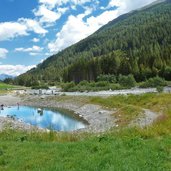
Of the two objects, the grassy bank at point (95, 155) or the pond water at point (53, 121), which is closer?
the grassy bank at point (95, 155)

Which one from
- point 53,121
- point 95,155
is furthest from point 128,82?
point 95,155

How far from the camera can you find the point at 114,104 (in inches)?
2477

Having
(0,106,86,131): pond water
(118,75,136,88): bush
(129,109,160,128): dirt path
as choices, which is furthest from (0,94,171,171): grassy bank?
(118,75,136,88): bush

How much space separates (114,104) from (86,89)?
63747 millimetres

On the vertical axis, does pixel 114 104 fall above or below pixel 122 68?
below

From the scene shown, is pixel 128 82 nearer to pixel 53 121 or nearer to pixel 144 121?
pixel 53 121

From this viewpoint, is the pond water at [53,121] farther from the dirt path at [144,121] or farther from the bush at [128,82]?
the bush at [128,82]

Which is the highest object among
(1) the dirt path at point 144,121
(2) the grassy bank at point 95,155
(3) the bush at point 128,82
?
(3) the bush at point 128,82

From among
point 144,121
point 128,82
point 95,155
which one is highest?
point 128,82

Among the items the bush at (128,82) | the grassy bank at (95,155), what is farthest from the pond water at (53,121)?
the bush at (128,82)

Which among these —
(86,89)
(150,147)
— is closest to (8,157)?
(150,147)

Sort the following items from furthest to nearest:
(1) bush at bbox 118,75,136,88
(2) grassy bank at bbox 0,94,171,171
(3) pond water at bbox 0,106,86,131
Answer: (1) bush at bbox 118,75,136,88, (3) pond water at bbox 0,106,86,131, (2) grassy bank at bbox 0,94,171,171

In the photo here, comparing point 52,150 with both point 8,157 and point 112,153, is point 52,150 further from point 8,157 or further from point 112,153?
point 112,153

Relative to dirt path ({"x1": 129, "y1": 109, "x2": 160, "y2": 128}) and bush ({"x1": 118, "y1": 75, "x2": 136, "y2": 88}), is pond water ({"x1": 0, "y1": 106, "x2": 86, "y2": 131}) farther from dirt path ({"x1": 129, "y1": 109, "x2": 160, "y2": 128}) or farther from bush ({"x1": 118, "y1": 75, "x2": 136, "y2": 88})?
bush ({"x1": 118, "y1": 75, "x2": 136, "y2": 88})
